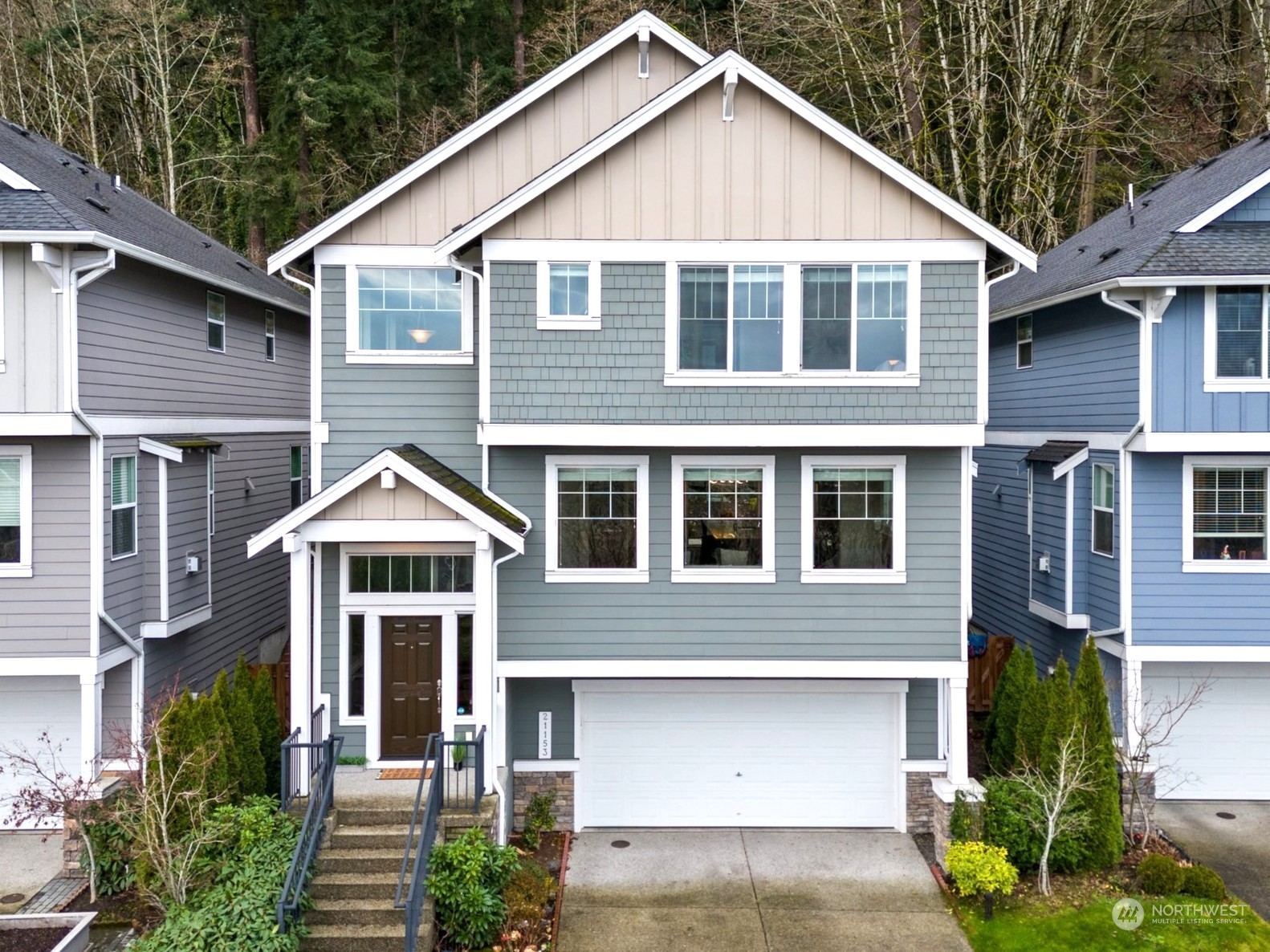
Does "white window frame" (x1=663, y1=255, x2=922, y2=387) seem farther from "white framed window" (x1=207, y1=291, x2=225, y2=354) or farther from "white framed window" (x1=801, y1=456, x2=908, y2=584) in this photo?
"white framed window" (x1=207, y1=291, x2=225, y2=354)

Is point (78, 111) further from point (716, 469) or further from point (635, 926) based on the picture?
point (635, 926)

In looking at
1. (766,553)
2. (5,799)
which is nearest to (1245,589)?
(766,553)

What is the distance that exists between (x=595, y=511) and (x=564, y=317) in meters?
2.43

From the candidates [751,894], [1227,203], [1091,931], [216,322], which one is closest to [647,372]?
[751,894]

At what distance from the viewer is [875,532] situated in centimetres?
1113

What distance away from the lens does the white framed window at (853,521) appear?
11.1 m

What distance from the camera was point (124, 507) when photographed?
458 inches

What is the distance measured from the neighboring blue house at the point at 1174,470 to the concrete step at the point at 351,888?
374 inches

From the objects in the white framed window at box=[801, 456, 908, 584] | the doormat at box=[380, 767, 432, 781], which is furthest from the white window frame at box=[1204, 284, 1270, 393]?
the doormat at box=[380, 767, 432, 781]

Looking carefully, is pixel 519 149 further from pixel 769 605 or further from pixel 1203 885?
pixel 1203 885

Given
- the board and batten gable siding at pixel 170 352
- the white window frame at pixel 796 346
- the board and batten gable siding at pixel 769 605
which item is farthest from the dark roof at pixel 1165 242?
the board and batten gable siding at pixel 170 352

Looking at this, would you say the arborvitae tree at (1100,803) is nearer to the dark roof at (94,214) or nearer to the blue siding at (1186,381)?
the blue siding at (1186,381)

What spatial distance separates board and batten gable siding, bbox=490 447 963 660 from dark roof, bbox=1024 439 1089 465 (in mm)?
3271

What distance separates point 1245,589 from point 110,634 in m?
14.6
